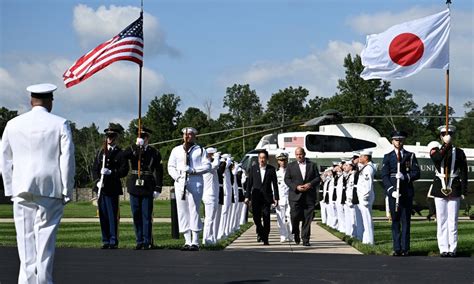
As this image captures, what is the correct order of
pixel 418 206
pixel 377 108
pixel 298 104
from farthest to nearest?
pixel 298 104 < pixel 377 108 < pixel 418 206

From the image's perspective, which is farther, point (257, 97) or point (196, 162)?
point (257, 97)

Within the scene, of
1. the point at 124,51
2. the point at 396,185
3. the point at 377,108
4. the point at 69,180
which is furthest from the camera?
the point at 377,108

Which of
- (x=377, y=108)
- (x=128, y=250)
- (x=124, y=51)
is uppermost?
(x=377, y=108)

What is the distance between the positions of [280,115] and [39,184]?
9858 centimetres

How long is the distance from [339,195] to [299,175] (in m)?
4.41

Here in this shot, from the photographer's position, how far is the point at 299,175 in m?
19.0

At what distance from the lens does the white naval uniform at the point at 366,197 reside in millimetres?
18188

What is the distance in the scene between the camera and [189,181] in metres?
15.8

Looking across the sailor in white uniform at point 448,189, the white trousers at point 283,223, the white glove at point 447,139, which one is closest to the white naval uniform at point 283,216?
the white trousers at point 283,223

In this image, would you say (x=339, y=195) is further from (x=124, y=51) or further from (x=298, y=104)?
(x=298, y=104)

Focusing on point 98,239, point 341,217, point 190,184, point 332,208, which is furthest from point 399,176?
point 332,208

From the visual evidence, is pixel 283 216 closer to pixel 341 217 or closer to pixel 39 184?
pixel 341 217

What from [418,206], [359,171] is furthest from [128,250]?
[418,206]

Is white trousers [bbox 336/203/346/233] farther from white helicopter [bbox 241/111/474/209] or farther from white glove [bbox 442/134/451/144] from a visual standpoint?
white helicopter [bbox 241/111/474/209]
